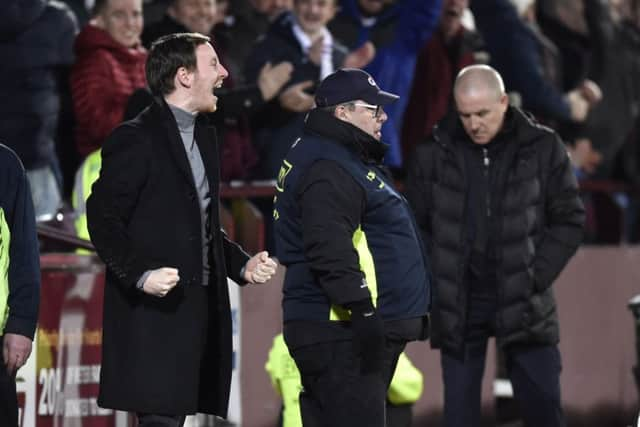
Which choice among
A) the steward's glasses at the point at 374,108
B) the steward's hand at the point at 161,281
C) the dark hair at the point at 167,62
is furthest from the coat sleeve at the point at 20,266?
the steward's glasses at the point at 374,108

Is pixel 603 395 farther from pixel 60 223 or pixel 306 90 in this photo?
pixel 60 223

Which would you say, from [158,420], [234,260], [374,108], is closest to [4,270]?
[158,420]

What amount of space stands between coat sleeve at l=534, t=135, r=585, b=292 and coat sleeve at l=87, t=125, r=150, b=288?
2.72 metres

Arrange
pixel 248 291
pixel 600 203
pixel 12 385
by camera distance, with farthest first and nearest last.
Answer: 1. pixel 600 203
2. pixel 248 291
3. pixel 12 385

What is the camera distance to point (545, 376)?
358 inches

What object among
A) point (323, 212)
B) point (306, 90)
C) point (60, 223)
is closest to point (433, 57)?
point (306, 90)

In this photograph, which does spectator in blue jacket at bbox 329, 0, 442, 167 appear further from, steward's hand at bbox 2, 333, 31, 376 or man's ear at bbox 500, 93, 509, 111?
steward's hand at bbox 2, 333, 31, 376

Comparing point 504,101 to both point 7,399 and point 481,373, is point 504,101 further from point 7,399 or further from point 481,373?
point 7,399

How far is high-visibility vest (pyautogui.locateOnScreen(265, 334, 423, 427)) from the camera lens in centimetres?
866

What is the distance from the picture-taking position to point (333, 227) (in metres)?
7.46

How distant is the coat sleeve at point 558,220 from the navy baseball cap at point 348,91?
165cm

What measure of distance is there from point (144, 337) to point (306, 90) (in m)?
4.46

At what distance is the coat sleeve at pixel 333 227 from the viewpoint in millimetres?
7441

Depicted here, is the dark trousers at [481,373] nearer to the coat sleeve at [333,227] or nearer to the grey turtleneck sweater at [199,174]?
the coat sleeve at [333,227]
